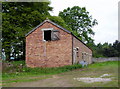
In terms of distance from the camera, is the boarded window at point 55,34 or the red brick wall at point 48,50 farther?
the boarded window at point 55,34

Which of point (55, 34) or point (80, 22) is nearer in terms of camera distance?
point (55, 34)

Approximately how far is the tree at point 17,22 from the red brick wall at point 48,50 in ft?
18.6

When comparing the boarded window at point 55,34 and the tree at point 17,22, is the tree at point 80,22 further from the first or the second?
the boarded window at point 55,34

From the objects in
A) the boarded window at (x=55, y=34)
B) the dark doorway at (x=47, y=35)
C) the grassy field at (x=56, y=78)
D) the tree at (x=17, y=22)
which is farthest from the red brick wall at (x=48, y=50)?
the tree at (x=17, y=22)

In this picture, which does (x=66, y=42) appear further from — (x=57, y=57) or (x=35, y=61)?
(x=35, y=61)

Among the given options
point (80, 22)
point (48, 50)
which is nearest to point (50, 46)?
point (48, 50)

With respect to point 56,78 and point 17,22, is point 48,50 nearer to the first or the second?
point 56,78

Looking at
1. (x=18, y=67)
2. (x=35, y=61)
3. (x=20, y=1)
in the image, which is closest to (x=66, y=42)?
(x=35, y=61)

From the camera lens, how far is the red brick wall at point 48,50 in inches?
825

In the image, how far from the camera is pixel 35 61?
72.2 feet

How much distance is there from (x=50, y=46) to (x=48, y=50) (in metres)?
0.53

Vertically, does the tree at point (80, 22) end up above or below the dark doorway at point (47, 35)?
above

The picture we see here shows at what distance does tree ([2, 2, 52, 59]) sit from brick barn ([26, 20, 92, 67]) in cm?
582

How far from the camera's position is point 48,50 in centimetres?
2166
